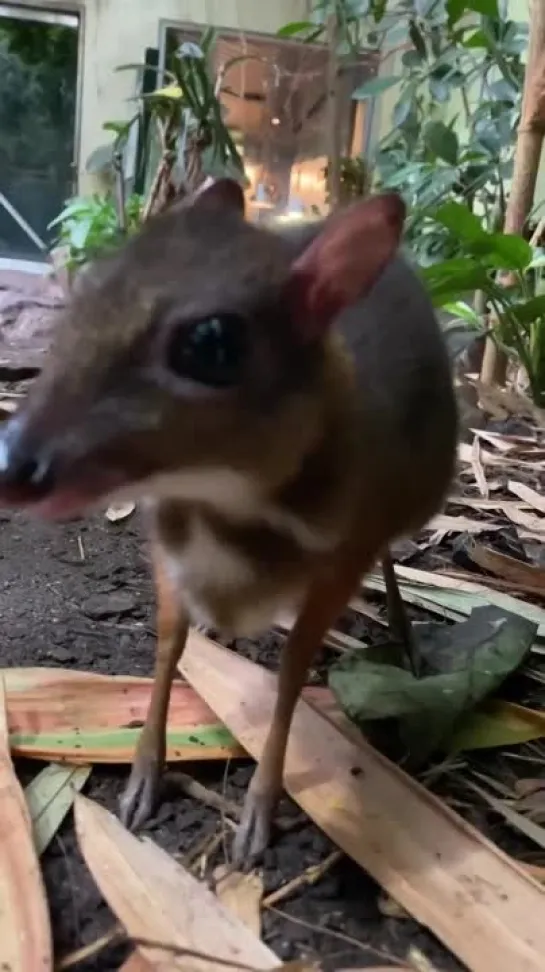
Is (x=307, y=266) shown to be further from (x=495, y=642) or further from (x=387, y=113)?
(x=387, y=113)

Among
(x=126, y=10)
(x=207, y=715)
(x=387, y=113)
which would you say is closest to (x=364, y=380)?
(x=207, y=715)

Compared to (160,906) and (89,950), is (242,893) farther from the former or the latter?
(89,950)

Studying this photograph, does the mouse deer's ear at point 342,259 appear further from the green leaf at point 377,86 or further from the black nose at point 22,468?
the green leaf at point 377,86

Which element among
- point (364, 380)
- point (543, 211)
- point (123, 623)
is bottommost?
point (123, 623)

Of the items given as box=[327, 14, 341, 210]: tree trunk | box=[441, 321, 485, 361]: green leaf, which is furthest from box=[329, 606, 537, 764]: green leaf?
box=[327, 14, 341, 210]: tree trunk

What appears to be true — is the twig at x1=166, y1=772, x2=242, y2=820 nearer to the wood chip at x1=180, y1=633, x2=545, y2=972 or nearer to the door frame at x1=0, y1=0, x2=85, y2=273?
the wood chip at x1=180, y1=633, x2=545, y2=972

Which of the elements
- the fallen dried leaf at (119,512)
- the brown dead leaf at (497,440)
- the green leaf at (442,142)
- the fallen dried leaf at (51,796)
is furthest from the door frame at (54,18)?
the fallen dried leaf at (51,796)

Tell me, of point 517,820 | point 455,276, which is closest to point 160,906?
point 517,820
